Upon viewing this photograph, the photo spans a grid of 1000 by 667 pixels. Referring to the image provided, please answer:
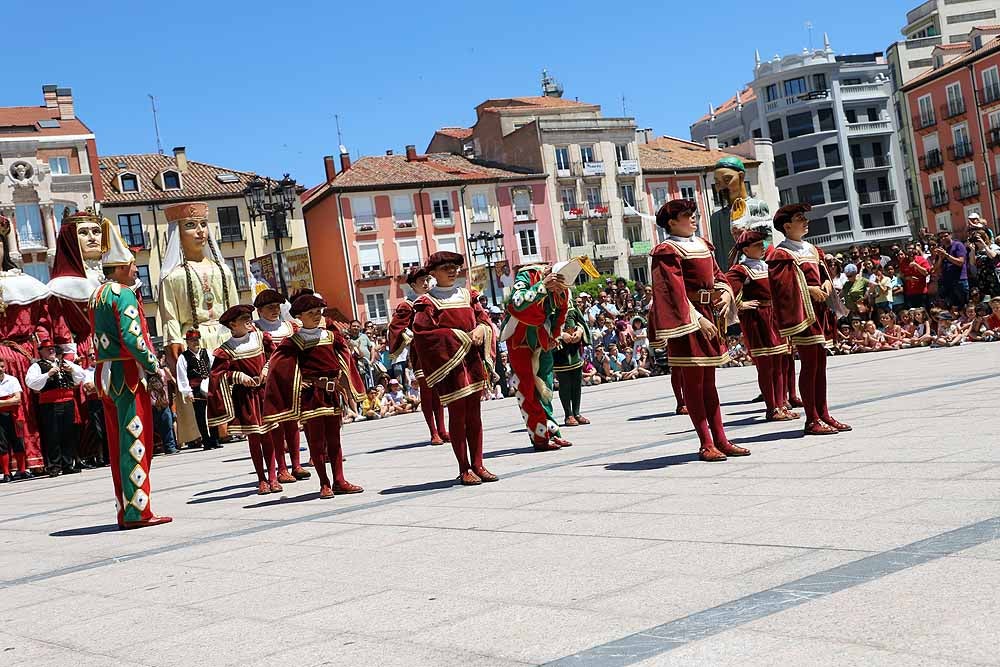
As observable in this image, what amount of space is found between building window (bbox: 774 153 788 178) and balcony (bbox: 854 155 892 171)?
4.81m

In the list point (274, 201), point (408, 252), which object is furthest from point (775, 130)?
point (274, 201)

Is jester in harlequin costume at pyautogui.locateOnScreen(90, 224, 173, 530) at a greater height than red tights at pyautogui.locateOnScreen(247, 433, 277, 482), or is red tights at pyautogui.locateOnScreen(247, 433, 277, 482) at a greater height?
jester in harlequin costume at pyautogui.locateOnScreen(90, 224, 173, 530)

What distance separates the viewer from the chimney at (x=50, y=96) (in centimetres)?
6419

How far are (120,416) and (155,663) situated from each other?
4.99 m

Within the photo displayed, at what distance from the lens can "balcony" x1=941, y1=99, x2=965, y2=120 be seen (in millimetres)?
69938

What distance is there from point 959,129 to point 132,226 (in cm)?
4564

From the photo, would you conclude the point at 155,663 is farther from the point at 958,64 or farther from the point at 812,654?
the point at 958,64

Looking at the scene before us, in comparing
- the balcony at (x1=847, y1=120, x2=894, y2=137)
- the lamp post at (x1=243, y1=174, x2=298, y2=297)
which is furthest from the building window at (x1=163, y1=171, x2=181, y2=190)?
the balcony at (x1=847, y1=120, x2=894, y2=137)

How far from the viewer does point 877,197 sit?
8844 cm

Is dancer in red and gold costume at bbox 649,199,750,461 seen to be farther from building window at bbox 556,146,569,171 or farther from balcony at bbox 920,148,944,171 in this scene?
balcony at bbox 920,148,944,171

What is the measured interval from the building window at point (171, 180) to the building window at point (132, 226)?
2386 millimetres

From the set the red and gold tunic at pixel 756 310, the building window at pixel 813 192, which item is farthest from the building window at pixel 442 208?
the red and gold tunic at pixel 756 310

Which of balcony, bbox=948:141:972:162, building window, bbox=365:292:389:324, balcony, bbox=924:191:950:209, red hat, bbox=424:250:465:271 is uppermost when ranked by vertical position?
balcony, bbox=948:141:972:162

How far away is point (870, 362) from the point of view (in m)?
19.6
